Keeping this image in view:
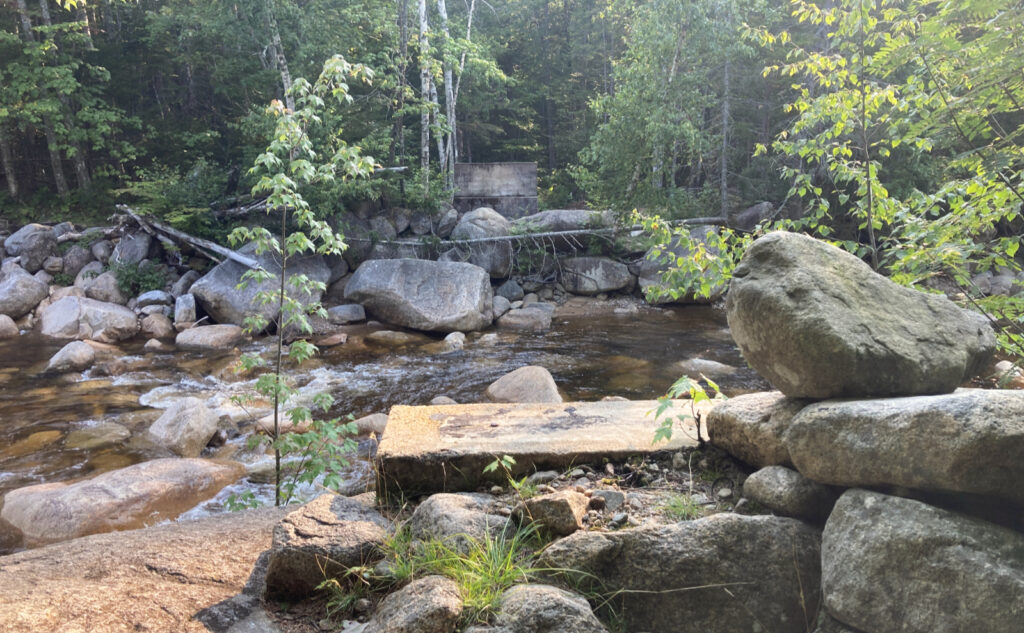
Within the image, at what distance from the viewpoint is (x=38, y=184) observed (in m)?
19.5

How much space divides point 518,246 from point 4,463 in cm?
1131

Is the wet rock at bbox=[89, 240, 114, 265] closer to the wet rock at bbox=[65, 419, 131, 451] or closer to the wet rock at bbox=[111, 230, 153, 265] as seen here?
the wet rock at bbox=[111, 230, 153, 265]

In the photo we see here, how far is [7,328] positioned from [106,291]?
2110 millimetres

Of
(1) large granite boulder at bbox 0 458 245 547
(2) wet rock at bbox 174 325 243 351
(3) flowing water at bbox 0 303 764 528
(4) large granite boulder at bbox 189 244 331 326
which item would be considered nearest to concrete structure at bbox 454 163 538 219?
(3) flowing water at bbox 0 303 764 528

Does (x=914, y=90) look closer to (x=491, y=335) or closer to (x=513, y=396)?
(x=513, y=396)

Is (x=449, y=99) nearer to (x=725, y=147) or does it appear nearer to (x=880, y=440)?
(x=725, y=147)

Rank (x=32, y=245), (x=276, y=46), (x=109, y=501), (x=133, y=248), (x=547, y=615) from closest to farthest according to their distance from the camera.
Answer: (x=547, y=615)
(x=109, y=501)
(x=133, y=248)
(x=276, y=46)
(x=32, y=245)

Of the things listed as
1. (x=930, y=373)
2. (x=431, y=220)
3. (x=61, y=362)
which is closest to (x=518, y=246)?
(x=431, y=220)

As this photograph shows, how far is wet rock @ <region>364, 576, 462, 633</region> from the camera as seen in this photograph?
1969mm

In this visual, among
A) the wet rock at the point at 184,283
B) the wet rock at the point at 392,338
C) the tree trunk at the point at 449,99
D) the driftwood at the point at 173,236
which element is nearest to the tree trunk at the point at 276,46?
the driftwood at the point at 173,236

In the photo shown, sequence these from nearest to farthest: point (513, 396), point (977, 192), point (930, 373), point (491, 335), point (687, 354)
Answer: point (930, 373) → point (977, 192) → point (513, 396) → point (687, 354) → point (491, 335)

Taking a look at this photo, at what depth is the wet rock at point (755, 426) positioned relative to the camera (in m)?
2.62

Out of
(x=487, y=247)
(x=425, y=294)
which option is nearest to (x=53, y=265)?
(x=425, y=294)

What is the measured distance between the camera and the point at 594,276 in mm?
15414
